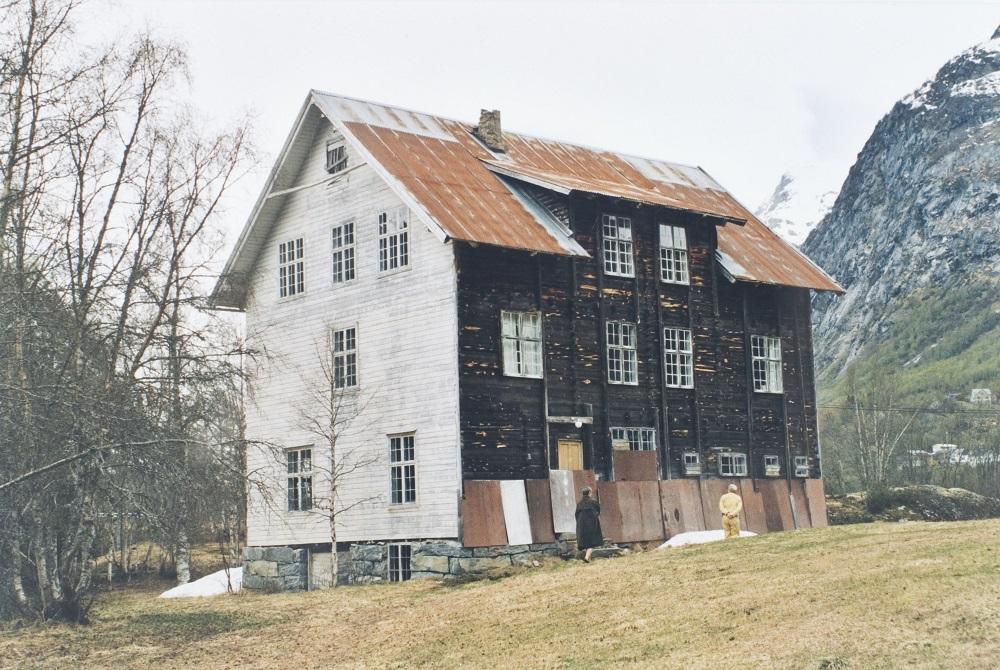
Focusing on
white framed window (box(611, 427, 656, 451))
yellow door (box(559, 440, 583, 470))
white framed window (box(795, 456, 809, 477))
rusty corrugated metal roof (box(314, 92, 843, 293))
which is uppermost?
rusty corrugated metal roof (box(314, 92, 843, 293))

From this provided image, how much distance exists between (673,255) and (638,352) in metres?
3.29

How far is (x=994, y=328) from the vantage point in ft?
415

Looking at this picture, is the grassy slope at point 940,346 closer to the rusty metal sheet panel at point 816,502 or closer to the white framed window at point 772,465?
the rusty metal sheet panel at point 816,502

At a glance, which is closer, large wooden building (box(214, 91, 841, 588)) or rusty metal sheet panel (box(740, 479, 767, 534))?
large wooden building (box(214, 91, 841, 588))

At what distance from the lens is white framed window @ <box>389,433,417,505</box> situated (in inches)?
1368

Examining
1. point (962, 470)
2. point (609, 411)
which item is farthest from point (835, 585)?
point (962, 470)

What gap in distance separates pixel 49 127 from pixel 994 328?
114 m

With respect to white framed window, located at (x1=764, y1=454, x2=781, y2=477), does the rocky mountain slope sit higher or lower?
higher

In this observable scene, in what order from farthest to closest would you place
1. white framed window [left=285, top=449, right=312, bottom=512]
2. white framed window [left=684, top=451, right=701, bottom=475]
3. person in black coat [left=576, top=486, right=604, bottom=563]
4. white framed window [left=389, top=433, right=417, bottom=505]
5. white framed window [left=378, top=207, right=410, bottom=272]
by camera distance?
1. white framed window [left=684, top=451, right=701, bottom=475]
2. white framed window [left=285, top=449, right=312, bottom=512]
3. white framed window [left=378, top=207, right=410, bottom=272]
4. white framed window [left=389, top=433, right=417, bottom=505]
5. person in black coat [left=576, top=486, right=604, bottom=563]

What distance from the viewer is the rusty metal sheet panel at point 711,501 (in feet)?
127

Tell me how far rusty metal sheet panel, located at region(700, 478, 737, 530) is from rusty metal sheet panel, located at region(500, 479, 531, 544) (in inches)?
263

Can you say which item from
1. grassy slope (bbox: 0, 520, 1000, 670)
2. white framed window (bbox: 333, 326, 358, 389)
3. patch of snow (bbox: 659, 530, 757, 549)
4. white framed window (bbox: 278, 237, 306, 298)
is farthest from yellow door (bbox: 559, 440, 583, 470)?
white framed window (bbox: 278, 237, 306, 298)

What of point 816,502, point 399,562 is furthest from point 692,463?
point 399,562

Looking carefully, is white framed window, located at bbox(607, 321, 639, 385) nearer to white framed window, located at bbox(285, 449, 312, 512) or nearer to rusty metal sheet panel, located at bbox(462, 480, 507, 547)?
rusty metal sheet panel, located at bbox(462, 480, 507, 547)
